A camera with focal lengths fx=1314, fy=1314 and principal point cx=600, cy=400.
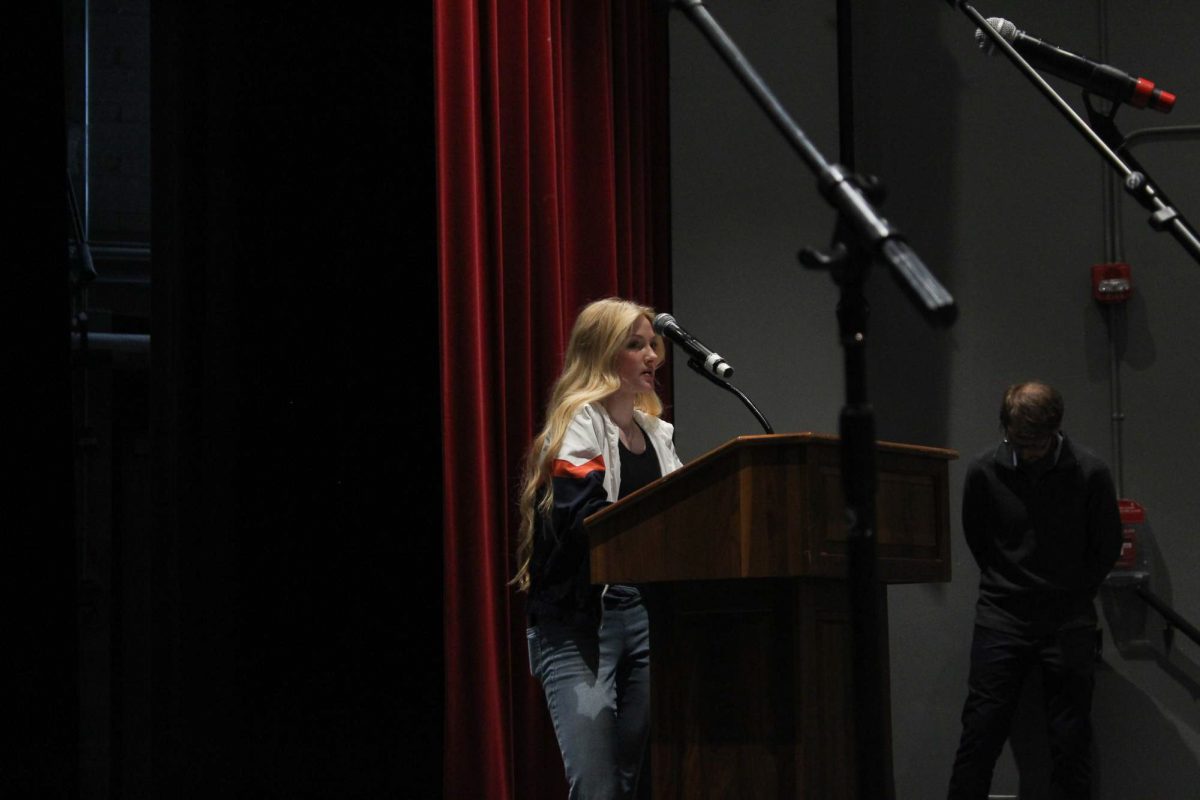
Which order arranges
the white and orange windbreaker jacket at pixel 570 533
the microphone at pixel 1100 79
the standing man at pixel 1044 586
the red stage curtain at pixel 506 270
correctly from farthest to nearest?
the standing man at pixel 1044 586, the red stage curtain at pixel 506 270, the white and orange windbreaker jacket at pixel 570 533, the microphone at pixel 1100 79

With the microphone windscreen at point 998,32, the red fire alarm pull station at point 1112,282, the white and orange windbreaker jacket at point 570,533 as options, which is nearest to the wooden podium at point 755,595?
the white and orange windbreaker jacket at point 570,533

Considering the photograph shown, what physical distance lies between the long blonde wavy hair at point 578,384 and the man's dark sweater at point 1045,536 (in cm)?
184

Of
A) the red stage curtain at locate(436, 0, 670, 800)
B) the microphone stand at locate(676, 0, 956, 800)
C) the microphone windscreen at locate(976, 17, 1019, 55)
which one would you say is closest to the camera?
the microphone stand at locate(676, 0, 956, 800)

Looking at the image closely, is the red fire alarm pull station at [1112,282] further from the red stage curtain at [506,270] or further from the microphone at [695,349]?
the microphone at [695,349]

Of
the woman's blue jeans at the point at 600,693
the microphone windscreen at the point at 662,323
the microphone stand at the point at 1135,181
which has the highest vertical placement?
the microphone stand at the point at 1135,181

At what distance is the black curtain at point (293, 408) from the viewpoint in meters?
3.24

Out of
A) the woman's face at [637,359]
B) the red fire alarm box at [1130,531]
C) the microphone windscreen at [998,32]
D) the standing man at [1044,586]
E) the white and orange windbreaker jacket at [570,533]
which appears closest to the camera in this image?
the microphone windscreen at [998,32]

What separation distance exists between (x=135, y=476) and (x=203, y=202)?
2.34 feet

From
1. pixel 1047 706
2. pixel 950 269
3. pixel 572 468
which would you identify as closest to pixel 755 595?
pixel 572 468

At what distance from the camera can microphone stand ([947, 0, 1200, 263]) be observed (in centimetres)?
253

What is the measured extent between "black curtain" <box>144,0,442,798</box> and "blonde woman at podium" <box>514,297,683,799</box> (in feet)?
1.76

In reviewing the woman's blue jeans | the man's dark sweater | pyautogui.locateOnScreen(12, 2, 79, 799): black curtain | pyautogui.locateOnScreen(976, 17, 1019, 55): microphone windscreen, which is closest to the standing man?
the man's dark sweater

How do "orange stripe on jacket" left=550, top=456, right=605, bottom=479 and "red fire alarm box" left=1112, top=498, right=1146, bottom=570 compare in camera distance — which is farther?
"red fire alarm box" left=1112, top=498, right=1146, bottom=570

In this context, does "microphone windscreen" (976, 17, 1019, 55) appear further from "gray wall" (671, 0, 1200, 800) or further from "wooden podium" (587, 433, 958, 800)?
"gray wall" (671, 0, 1200, 800)
